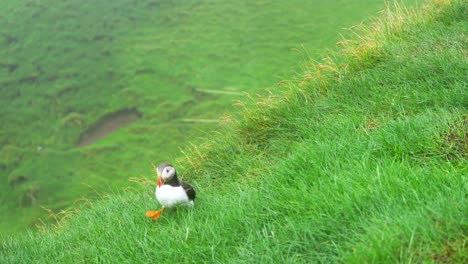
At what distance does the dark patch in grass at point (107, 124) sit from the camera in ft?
49.3

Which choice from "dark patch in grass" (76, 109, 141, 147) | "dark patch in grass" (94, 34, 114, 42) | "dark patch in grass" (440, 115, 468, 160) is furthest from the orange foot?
"dark patch in grass" (94, 34, 114, 42)

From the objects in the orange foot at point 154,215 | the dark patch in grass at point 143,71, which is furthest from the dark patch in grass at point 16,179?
the orange foot at point 154,215

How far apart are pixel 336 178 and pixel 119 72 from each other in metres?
16.3

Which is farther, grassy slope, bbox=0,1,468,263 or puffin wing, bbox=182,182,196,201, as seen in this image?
puffin wing, bbox=182,182,196,201

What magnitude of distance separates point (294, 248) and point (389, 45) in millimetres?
3490

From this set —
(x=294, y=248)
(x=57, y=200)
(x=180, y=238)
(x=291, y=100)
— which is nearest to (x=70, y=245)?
(x=180, y=238)

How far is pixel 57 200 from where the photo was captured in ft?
40.7

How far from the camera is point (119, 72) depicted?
709 inches

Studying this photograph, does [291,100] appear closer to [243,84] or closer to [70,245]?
[70,245]

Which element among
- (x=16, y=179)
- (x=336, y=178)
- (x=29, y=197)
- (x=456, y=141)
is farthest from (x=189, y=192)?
(x=16, y=179)

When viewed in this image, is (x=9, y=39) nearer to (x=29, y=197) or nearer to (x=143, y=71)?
(x=143, y=71)

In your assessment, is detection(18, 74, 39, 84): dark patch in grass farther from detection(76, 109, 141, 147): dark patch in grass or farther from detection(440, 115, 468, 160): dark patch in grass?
detection(440, 115, 468, 160): dark patch in grass

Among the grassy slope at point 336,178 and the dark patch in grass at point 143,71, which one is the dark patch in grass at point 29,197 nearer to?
the dark patch in grass at point 143,71

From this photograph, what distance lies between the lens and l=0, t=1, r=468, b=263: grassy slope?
7.38ft
